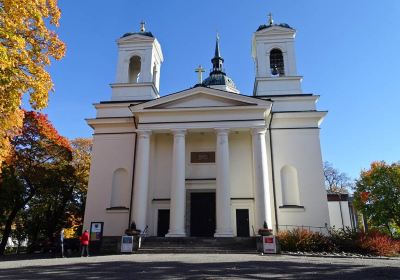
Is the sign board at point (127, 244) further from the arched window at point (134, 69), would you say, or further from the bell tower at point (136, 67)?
the arched window at point (134, 69)

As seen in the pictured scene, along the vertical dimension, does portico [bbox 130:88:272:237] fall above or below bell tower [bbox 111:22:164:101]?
below

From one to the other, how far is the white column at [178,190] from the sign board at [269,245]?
4778 mm

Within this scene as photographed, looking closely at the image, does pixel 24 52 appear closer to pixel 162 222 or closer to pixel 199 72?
pixel 162 222

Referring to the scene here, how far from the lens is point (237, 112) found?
2111cm

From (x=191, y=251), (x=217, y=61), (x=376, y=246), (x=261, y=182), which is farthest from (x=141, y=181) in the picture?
(x=217, y=61)

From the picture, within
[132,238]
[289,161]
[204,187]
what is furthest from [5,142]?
[289,161]

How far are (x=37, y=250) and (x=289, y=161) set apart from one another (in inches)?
796

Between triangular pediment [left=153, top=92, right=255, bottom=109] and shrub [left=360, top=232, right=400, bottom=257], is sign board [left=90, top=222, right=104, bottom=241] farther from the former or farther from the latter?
shrub [left=360, top=232, right=400, bottom=257]

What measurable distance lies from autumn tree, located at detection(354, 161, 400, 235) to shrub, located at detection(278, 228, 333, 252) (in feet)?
74.8

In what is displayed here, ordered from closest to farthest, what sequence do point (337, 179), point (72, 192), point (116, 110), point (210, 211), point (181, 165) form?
1. point (181, 165)
2. point (210, 211)
3. point (116, 110)
4. point (72, 192)
5. point (337, 179)

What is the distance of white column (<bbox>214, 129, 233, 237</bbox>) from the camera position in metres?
18.7

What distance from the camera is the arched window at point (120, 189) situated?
22.2m

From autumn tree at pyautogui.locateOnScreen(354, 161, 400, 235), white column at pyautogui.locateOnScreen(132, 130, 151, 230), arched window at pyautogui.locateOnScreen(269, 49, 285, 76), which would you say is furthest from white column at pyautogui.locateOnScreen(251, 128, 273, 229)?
autumn tree at pyautogui.locateOnScreen(354, 161, 400, 235)

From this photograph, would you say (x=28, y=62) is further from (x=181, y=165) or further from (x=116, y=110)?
(x=116, y=110)
